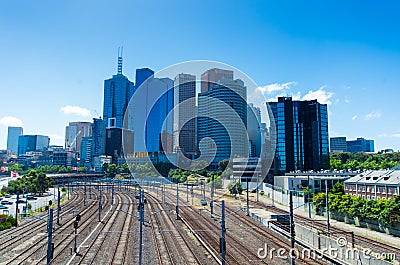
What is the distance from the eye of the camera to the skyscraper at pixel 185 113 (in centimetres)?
5896

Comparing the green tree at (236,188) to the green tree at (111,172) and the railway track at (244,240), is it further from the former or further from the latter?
the green tree at (111,172)

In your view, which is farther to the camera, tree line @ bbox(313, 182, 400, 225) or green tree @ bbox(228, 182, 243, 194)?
green tree @ bbox(228, 182, 243, 194)

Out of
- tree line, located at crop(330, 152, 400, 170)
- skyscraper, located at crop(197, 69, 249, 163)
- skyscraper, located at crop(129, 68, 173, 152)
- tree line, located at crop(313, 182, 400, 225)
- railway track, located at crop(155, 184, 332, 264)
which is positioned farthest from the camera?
skyscraper, located at crop(129, 68, 173, 152)

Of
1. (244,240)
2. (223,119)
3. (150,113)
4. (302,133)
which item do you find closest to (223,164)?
(223,119)

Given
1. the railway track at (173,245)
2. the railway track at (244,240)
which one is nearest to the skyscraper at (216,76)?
the railway track at (244,240)

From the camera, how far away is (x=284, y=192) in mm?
57656

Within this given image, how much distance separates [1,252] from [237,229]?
19.8m

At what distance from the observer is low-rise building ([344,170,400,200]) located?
134 feet

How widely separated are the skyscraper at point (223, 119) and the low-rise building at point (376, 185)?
3564 cm

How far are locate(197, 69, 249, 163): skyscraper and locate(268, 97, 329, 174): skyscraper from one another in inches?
559

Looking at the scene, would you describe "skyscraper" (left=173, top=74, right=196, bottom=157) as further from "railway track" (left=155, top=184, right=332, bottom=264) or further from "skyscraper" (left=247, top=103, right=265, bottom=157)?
"railway track" (left=155, top=184, right=332, bottom=264)

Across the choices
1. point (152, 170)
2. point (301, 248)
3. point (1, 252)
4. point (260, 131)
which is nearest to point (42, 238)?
point (1, 252)

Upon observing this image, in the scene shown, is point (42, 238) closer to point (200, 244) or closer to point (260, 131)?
point (200, 244)

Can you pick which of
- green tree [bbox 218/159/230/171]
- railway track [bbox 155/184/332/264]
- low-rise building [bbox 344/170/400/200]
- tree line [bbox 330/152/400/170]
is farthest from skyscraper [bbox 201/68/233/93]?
tree line [bbox 330/152/400/170]
